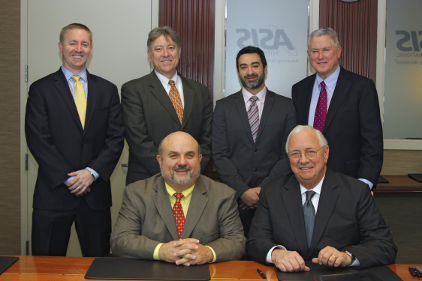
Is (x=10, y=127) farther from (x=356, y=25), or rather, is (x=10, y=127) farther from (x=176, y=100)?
(x=356, y=25)

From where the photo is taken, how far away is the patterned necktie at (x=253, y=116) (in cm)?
283

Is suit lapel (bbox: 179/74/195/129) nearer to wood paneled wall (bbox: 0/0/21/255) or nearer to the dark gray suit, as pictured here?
the dark gray suit

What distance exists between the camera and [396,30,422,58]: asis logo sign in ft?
12.8

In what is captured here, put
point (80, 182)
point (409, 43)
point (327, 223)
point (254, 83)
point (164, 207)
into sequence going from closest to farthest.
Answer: point (327, 223) < point (164, 207) < point (80, 182) < point (254, 83) < point (409, 43)

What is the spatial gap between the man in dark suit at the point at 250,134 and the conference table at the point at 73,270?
91 centimetres

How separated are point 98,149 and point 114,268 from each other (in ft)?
3.86

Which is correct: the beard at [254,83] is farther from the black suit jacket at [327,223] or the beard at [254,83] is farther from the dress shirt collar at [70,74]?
the dress shirt collar at [70,74]

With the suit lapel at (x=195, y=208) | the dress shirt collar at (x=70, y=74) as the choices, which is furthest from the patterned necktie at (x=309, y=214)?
the dress shirt collar at (x=70, y=74)

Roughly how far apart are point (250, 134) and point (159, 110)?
673 mm

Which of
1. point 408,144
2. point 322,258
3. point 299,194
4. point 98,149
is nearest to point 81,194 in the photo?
point 98,149

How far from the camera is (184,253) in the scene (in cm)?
179

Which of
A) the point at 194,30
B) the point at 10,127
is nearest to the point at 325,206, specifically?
the point at 194,30

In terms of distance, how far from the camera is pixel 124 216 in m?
2.13

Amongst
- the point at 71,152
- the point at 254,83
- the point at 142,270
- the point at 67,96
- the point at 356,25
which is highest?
the point at 356,25
